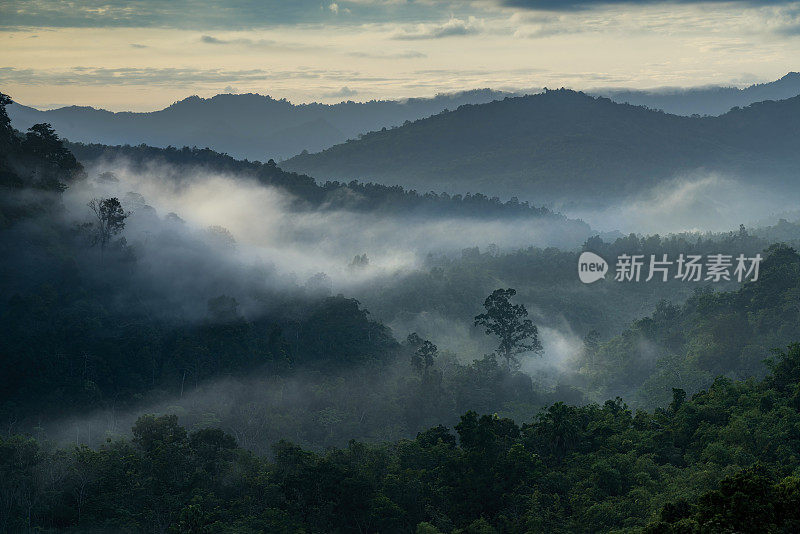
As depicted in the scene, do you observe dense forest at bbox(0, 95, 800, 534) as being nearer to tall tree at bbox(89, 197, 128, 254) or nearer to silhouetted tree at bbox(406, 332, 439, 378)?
silhouetted tree at bbox(406, 332, 439, 378)

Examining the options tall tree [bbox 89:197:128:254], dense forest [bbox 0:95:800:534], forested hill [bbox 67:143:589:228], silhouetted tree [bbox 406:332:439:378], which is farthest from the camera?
forested hill [bbox 67:143:589:228]

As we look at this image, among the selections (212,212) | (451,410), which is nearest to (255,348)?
(451,410)

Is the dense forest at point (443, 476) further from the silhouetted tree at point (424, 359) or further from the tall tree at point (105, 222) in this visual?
the tall tree at point (105, 222)

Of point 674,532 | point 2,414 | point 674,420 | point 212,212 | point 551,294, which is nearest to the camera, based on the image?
point 674,532

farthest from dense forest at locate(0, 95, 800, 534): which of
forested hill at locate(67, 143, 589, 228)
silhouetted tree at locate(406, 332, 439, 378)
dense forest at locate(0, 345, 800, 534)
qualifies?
forested hill at locate(67, 143, 589, 228)

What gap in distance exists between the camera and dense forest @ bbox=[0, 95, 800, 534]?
3516 cm

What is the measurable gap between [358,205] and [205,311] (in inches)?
3445

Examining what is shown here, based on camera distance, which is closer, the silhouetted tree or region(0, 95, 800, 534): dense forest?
region(0, 95, 800, 534): dense forest

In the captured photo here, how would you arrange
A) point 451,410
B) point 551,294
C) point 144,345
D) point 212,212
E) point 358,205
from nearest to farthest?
point 144,345
point 451,410
point 551,294
point 212,212
point 358,205

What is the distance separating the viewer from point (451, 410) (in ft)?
223

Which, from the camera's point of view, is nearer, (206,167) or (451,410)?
(451,410)

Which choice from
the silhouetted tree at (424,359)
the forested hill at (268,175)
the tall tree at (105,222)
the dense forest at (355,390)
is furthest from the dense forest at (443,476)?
the forested hill at (268,175)

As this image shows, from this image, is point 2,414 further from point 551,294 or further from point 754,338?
point 551,294

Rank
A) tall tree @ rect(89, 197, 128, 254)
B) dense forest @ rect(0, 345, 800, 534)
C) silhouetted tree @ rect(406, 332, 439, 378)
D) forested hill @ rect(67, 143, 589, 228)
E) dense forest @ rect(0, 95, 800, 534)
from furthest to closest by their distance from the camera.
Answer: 1. forested hill @ rect(67, 143, 589, 228)
2. tall tree @ rect(89, 197, 128, 254)
3. silhouetted tree @ rect(406, 332, 439, 378)
4. dense forest @ rect(0, 95, 800, 534)
5. dense forest @ rect(0, 345, 800, 534)
